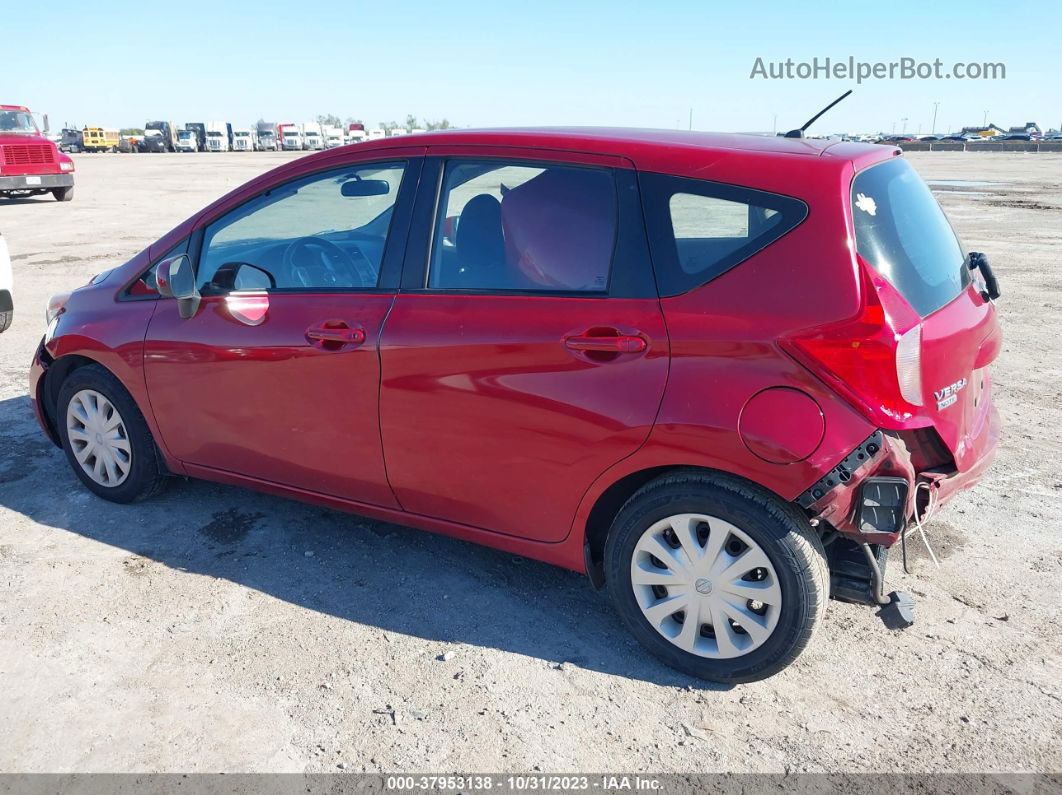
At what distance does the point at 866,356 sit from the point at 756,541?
2.28ft

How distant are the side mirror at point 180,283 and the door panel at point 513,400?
109cm

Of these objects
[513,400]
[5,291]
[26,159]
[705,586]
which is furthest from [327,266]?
[26,159]

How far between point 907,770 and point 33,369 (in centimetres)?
447

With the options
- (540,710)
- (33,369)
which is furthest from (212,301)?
(540,710)

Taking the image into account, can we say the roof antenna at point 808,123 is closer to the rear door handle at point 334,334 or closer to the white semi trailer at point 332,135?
the rear door handle at point 334,334

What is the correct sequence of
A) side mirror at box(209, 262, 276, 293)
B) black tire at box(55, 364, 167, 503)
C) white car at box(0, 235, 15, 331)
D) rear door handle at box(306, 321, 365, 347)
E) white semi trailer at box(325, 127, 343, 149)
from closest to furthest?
rear door handle at box(306, 321, 365, 347) < side mirror at box(209, 262, 276, 293) < black tire at box(55, 364, 167, 503) < white car at box(0, 235, 15, 331) < white semi trailer at box(325, 127, 343, 149)

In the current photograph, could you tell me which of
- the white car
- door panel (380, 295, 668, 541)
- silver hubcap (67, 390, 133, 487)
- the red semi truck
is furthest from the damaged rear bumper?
the red semi truck

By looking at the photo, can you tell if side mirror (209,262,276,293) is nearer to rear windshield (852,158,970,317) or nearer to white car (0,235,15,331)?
rear windshield (852,158,970,317)

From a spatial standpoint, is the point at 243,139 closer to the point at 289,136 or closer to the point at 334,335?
the point at 289,136

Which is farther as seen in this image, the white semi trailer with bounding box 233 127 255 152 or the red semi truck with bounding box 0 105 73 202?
the white semi trailer with bounding box 233 127 255 152

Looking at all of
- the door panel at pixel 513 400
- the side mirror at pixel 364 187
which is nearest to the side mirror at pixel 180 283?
the side mirror at pixel 364 187

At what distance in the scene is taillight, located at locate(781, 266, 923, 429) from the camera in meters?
2.71

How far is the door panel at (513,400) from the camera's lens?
3.01 m

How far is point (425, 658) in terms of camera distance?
3.26 metres
